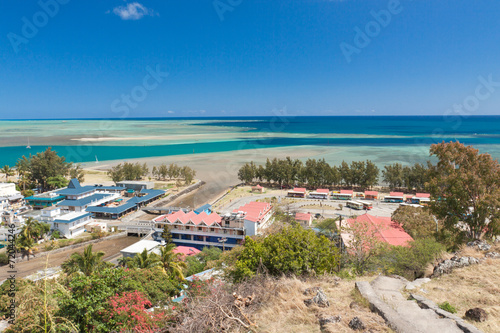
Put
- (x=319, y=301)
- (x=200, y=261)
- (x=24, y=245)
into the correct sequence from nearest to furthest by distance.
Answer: (x=319, y=301) → (x=200, y=261) → (x=24, y=245)

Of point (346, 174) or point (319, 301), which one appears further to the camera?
point (346, 174)

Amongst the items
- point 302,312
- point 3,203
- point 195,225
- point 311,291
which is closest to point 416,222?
point 311,291

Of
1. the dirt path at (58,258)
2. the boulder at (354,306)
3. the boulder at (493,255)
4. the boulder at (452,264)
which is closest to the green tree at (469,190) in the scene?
the boulder at (493,255)

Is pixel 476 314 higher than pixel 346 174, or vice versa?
pixel 476 314

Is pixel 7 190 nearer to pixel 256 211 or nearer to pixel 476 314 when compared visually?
pixel 256 211

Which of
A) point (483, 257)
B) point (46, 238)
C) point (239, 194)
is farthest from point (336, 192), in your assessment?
point (46, 238)

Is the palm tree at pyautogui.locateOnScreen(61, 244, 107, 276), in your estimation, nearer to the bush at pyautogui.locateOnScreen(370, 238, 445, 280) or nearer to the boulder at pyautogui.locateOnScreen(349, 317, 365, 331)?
the boulder at pyautogui.locateOnScreen(349, 317, 365, 331)

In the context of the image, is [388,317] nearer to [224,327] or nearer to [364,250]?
[224,327]

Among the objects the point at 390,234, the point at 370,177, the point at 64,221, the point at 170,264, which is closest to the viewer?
the point at 170,264
